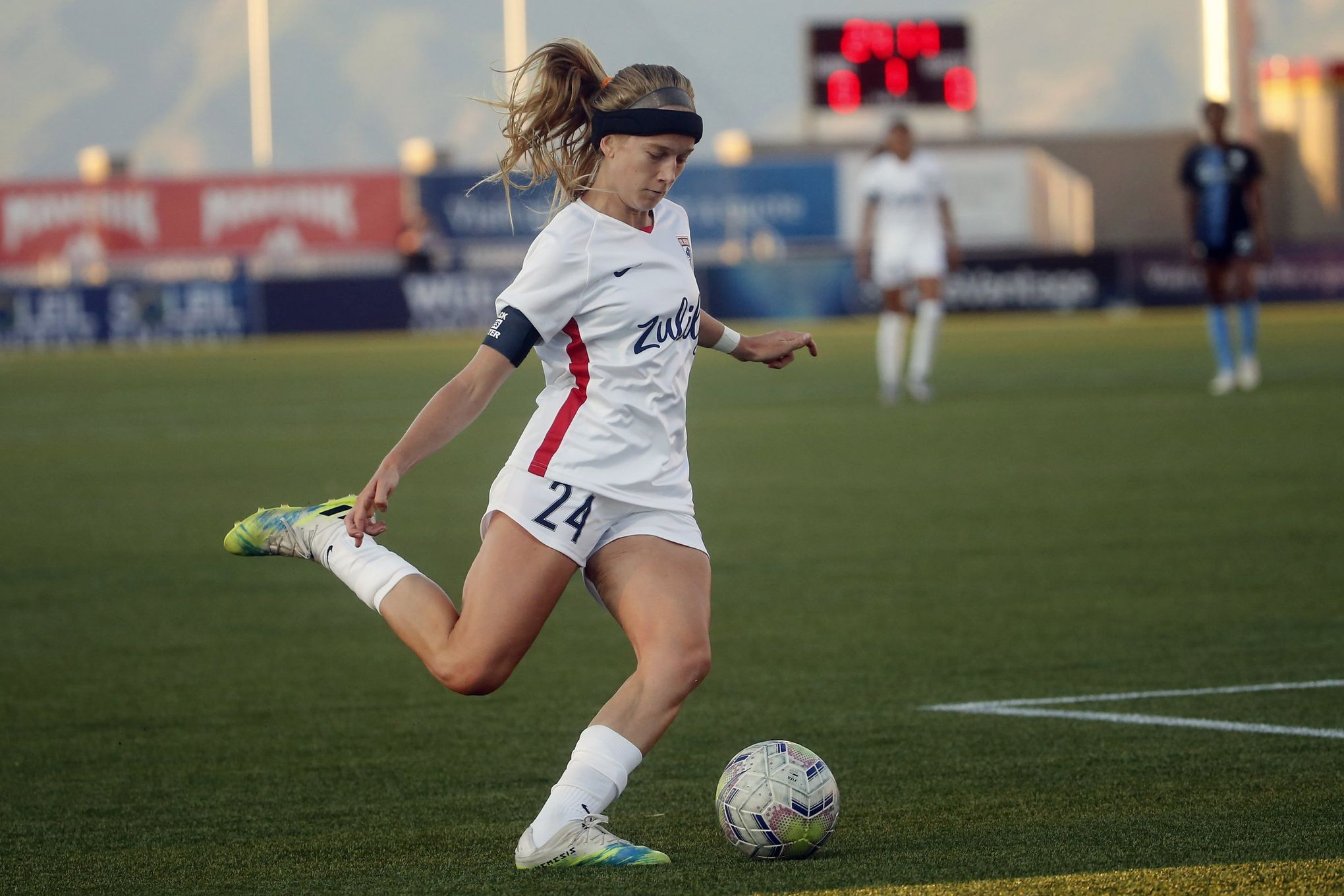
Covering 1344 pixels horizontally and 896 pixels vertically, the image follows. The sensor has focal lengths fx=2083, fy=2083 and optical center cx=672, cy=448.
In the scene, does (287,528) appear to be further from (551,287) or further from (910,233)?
(910,233)

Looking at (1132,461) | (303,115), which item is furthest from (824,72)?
(303,115)

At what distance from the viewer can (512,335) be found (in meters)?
4.49

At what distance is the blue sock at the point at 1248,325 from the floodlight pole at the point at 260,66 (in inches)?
1799

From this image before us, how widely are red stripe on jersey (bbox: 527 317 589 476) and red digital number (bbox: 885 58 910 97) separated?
3632 centimetres

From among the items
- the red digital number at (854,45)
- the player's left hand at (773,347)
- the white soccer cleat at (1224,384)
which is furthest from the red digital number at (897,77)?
the player's left hand at (773,347)

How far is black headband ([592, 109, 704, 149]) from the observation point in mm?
4551

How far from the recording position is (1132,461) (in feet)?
42.2

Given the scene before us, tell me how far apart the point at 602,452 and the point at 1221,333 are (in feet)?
45.4

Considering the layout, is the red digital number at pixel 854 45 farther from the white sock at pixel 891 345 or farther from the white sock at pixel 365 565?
the white sock at pixel 365 565

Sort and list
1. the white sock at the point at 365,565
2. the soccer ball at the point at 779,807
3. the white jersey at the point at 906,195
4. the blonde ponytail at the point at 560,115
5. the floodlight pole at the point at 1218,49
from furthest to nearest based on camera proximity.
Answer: the floodlight pole at the point at 1218,49
the white jersey at the point at 906,195
the white sock at the point at 365,565
the blonde ponytail at the point at 560,115
the soccer ball at the point at 779,807

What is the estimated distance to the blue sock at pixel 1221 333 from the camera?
56.4 feet

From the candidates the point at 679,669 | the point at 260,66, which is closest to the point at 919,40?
the point at 260,66

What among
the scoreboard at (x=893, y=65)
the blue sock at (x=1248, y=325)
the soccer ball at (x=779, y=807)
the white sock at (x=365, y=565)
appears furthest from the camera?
the scoreboard at (x=893, y=65)

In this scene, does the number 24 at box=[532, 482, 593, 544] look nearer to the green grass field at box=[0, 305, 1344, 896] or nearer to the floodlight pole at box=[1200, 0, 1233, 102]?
the green grass field at box=[0, 305, 1344, 896]
